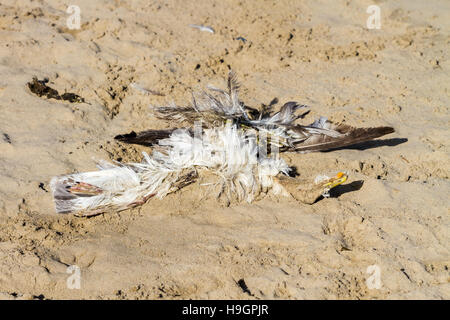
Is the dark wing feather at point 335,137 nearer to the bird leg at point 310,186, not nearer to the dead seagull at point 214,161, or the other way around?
the dead seagull at point 214,161

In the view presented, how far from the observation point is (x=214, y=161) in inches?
144

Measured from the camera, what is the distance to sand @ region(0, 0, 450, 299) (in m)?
2.87

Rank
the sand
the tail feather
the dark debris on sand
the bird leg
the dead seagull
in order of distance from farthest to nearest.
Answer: the dark debris on sand → the tail feather → the dead seagull → the bird leg → the sand

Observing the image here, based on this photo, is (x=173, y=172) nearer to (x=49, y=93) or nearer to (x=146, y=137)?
(x=146, y=137)

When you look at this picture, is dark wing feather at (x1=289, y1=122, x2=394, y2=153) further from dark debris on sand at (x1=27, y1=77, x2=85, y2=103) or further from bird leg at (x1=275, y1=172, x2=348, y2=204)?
dark debris on sand at (x1=27, y1=77, x2=85, y2=103)

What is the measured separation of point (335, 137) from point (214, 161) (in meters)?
0.92

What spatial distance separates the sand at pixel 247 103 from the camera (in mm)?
2865

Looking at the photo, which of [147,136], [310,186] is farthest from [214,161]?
[310,186]

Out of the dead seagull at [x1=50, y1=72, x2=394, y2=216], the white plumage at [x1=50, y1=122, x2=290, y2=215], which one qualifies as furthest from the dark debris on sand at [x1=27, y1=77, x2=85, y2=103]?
the white plumage at [x1=50, y1=122, x2=290, y2=215]

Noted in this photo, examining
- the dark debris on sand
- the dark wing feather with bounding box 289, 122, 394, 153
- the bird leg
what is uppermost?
the dark debris on sand

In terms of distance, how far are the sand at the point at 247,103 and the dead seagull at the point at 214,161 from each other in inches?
4.0

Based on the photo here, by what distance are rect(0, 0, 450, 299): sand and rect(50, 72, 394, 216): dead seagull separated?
10 cm

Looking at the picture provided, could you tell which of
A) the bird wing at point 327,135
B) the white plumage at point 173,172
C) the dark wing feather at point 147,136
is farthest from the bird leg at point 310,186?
the dark wing feather at point 147,136
